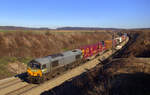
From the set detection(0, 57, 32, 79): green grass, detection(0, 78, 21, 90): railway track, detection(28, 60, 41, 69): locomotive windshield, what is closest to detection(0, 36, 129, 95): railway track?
detection(0, 78, 21, 90): railway track

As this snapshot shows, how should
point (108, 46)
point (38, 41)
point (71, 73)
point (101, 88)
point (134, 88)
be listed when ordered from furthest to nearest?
point (108, 46)
point (38, 41)
point (71, 73)
point (101, 88)
point (134, 88)

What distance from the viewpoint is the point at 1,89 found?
1917 cm

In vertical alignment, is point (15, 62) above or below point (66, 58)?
below

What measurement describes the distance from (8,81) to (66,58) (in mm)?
10235

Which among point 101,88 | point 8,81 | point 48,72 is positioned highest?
point 101,88

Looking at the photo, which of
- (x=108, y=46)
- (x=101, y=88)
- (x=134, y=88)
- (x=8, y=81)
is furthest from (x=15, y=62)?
(x=108, y=46)

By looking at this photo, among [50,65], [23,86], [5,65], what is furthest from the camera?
[5,65]

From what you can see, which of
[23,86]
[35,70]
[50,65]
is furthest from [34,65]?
[23,86]

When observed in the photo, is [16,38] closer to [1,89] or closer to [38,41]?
[38,41]

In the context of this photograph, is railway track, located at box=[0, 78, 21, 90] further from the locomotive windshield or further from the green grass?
the locomotive windshield

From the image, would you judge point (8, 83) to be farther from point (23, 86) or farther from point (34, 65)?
point (34, 65)

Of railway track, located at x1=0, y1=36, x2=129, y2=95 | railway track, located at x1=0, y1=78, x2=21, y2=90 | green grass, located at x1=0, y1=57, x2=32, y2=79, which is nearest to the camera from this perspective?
railway track, located at x1=0, y1=36, x2=129, y2=95

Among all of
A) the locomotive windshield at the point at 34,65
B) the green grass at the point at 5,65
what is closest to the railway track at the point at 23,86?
A: the locomotive windshield at the point at 34,65

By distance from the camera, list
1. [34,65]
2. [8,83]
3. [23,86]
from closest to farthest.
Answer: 1. [23,86]
2. [34,65]
3. [8,83]
